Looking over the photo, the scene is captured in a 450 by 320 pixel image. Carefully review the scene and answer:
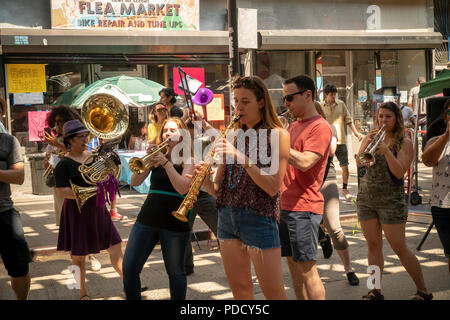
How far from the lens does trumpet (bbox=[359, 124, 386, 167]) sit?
197 inches

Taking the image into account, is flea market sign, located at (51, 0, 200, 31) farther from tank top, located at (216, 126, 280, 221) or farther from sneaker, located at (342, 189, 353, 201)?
tank top, located at (216, 126, 280, 221)

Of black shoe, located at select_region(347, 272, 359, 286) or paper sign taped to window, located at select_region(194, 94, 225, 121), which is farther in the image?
paper sign taped to window, located at select_region(194, 94, 225, 121)

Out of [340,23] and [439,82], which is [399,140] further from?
[340,23]

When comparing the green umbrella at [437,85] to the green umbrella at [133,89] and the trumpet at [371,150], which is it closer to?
the trumpet at [371,150]

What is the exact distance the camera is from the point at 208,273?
637 cm

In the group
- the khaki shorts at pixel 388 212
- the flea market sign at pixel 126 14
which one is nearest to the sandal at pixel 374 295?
the khaki shorts at pixel 388 212

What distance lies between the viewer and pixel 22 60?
483 inches

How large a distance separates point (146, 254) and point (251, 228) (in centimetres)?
99

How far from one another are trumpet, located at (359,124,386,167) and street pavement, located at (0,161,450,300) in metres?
1.24

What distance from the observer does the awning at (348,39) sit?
14.5 metres

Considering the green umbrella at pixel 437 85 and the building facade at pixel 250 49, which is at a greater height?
the building facade at pixel 250 49

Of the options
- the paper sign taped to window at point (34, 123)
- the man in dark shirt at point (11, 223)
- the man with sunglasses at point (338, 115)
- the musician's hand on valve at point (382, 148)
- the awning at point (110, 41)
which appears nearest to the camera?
the man in dark shirt at point (11, 223)

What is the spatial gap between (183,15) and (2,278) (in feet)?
28.9

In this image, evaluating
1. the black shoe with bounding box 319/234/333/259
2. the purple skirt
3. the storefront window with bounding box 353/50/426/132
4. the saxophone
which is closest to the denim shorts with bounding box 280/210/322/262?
the saxophone
